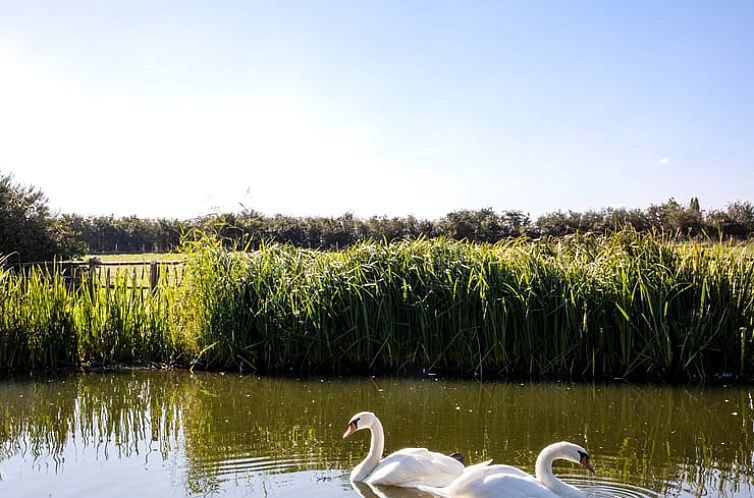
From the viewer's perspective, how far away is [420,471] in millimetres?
5602

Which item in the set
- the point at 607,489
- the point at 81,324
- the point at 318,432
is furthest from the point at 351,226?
the point at 607,489

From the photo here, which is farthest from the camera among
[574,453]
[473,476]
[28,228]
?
[28,228]

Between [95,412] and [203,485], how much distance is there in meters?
3.37

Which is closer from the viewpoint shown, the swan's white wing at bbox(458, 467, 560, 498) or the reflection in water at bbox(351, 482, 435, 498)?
the swan's white wing at bbox(458, 467, 560, 498)

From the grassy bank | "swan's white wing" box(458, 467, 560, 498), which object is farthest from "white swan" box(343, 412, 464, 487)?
the grassy bank

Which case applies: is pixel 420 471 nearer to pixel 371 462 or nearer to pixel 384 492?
pixel 384 492

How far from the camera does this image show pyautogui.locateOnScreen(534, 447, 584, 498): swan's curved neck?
5.14 m

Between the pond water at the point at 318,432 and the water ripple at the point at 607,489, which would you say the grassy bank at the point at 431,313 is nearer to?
the pond water at the point at 318,432

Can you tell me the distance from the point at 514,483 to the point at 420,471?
883 mm

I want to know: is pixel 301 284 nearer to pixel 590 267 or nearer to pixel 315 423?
pixel 315 423

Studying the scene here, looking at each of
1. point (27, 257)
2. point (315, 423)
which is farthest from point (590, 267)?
point (27, 257)

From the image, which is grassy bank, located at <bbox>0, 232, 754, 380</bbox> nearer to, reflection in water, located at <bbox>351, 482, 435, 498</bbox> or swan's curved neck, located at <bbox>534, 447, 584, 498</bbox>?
reflection in water, located at <bbox>351, 482, 435, 498</bbox>

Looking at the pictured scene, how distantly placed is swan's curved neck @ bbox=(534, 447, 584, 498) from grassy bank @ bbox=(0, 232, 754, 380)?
5.03 metres

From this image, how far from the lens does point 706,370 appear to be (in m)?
10.3
